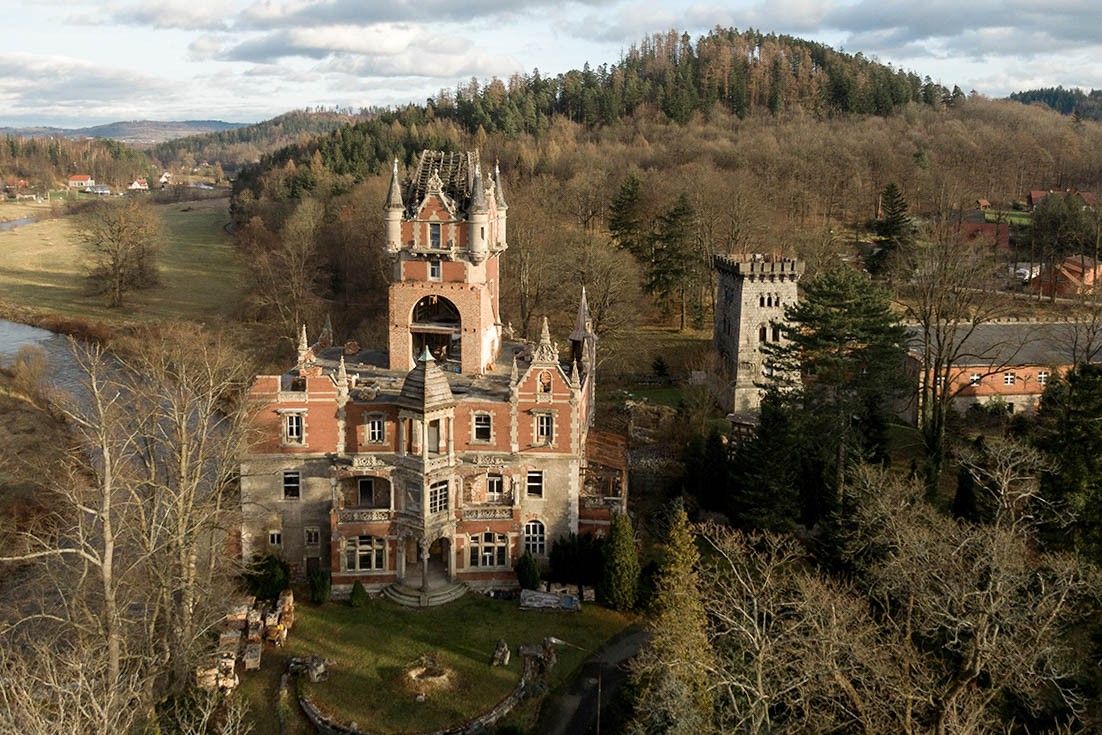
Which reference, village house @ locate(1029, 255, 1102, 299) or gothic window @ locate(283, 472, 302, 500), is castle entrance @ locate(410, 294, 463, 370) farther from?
village house @ locate(1029, 255, 1102, 299)

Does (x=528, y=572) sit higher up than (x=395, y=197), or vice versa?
(x=395, y=197)

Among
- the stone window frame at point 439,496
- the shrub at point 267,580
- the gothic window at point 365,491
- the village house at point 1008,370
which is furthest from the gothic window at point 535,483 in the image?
the village house at point 1008,370

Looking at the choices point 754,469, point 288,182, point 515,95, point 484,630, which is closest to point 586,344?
point 754,469

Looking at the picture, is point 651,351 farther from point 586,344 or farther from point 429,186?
point 429,186

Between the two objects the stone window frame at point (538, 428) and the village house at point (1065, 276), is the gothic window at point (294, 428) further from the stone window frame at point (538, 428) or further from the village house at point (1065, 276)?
the village house at point (1065, 276)

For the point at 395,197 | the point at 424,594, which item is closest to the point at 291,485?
the point at 424,594

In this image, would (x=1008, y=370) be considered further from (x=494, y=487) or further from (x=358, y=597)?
(x=358, y=597)

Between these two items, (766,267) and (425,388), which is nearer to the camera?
(425,388)
